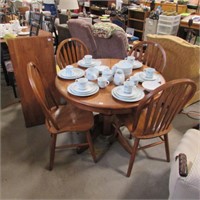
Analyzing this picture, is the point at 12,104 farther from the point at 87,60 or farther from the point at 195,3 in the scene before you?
the point at 195,3

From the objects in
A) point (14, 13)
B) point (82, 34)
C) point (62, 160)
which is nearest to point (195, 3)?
point (82, 34)

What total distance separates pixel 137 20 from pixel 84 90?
468 cm

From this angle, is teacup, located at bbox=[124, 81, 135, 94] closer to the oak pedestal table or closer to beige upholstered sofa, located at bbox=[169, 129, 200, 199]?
the oak pedestal table

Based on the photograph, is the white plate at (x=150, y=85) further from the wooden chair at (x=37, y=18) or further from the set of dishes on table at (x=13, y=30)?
the set of dishes on table at (x=13, y=30)

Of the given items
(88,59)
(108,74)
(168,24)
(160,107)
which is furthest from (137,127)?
(168,24)

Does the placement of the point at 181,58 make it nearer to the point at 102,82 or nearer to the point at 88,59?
the point at 88,59

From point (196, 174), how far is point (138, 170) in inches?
32.7

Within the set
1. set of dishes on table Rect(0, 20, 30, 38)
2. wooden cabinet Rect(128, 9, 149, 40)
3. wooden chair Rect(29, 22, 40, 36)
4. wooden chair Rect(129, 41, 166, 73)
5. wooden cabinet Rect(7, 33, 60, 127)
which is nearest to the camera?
wooden cabinet Rect(7, 33, 60, 127)

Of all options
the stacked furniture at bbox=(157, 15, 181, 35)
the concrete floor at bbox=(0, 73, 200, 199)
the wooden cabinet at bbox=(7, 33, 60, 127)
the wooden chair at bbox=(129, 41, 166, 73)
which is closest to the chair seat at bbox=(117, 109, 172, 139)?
the concrete floor at bbox=(0, 73, 200, 199)

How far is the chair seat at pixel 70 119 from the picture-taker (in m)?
1.61

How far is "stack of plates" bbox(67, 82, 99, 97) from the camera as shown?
1.47 meters

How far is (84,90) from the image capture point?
1.49 metres

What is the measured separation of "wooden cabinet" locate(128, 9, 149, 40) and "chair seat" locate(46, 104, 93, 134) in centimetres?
440

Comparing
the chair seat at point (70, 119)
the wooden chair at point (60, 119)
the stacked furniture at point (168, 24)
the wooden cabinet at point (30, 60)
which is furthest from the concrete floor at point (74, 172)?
the stacked furniture at point (168, 24)
